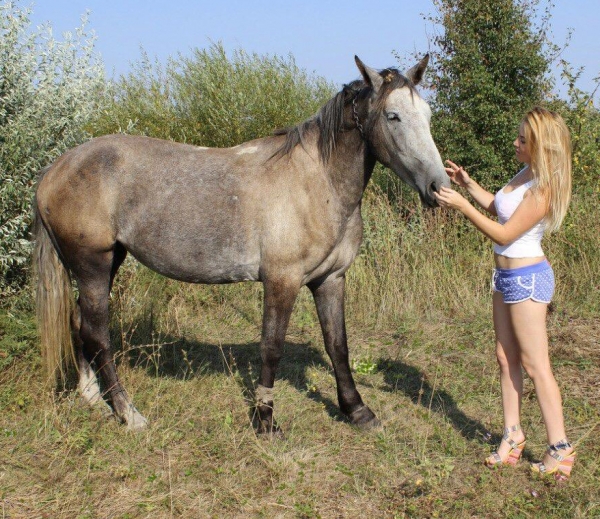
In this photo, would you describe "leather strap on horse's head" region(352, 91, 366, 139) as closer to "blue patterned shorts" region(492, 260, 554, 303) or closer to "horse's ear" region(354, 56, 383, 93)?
"horse's ear" region(354, 56, 383, 93)

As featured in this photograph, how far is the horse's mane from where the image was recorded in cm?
348

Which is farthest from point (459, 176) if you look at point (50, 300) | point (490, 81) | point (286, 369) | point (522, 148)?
point (490, 81)

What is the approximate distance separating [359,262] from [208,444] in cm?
379

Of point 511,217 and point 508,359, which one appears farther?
point 508,359

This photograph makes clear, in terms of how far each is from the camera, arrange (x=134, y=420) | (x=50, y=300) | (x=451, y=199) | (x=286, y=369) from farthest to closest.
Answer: (x=286, y=369)
(x=50, y=300)
(x=134, y=420)
(x=451, y=199)

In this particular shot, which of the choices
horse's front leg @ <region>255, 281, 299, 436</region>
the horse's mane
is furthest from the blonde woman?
horse's front leg @ <region>255, 281, 299, 436</region>

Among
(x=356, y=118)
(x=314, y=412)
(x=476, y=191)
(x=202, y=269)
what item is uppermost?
(x=356, y=118)

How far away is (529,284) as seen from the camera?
10.5 feet

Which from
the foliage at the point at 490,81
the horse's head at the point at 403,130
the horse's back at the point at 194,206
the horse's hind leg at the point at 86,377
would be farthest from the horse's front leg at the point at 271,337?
the foliage at the point at 490,81

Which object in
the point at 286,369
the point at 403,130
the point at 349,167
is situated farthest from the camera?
the point at 286,369

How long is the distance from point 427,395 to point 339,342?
96 cm

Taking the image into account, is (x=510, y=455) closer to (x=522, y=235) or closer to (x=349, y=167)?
(x=522, y=235)

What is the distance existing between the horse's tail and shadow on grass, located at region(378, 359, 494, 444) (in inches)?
99.4

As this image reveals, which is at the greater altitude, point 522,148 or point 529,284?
point 522,148
